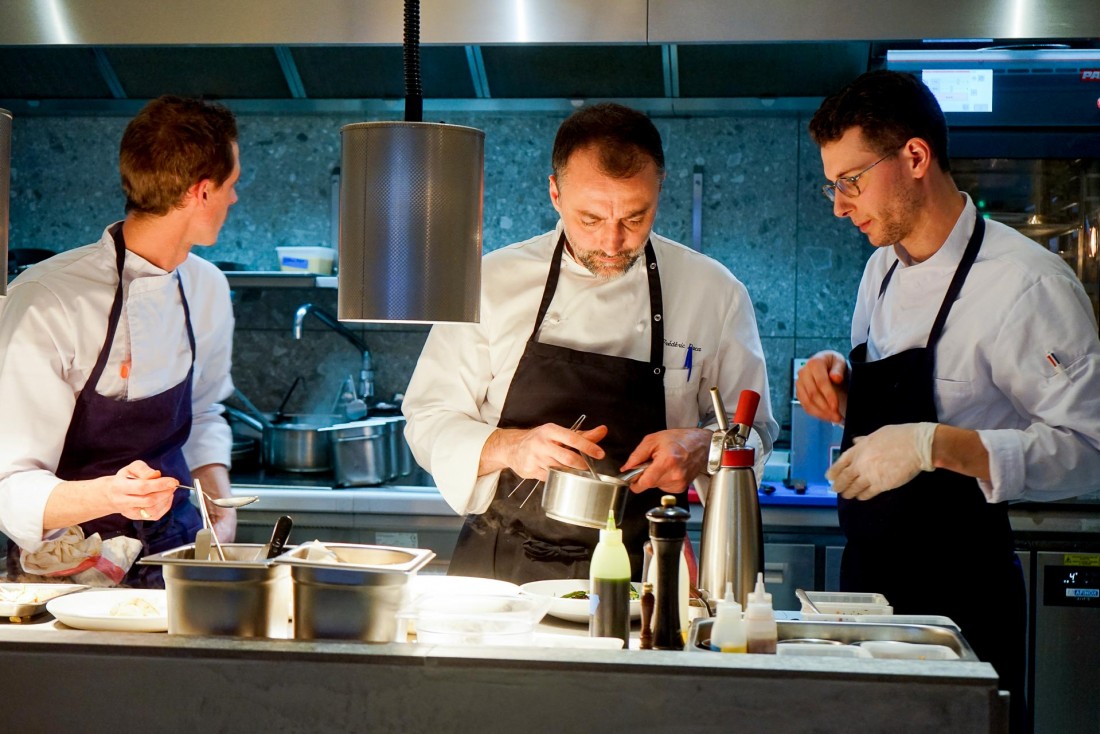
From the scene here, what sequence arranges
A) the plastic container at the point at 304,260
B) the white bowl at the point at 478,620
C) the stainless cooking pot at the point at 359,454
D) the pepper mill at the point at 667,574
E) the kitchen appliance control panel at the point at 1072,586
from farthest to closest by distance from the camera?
the plastic container at the point at 304,260 < the stainless cooking pot at the point at 359,454 < the kitchen appliance control panel at the point at 1072,586 < the pepper mill at the point at 667,574 < the white bowl at the point at 478,620

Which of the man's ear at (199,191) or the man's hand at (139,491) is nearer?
the man's hand at (139,491)

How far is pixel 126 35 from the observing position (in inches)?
142

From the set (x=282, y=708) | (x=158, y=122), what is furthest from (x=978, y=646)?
(x=158, y=122)

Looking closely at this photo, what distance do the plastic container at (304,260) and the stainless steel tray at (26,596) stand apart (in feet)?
6.63

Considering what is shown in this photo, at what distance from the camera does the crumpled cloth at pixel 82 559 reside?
2.20 meters

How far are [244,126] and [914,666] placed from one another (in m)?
3.50

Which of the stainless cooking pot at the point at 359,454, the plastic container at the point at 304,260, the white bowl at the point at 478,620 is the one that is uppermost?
the plastic container at the point at 304,260

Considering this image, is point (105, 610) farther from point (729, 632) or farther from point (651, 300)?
point (651, 300)

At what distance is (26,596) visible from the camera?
1843mm

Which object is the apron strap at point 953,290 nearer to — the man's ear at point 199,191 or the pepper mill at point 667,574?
the pepper mill at point 667,574

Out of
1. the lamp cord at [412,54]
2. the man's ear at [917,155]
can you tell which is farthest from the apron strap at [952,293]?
the lamp cord at [412,54]

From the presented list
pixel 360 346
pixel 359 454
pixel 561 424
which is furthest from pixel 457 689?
pixel 360 346

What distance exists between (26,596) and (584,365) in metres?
1.19

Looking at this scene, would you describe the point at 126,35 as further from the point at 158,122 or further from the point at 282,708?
the point at 282,708
